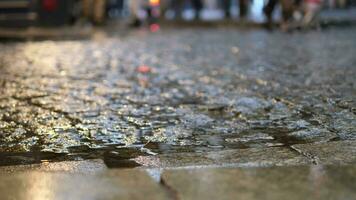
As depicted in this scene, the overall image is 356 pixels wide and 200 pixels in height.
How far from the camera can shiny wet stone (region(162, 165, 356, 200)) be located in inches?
124

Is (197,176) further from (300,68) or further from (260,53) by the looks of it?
(260,53)

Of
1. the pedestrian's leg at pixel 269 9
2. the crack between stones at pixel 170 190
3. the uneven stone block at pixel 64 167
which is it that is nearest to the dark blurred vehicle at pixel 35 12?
the pedestrian's leg at pixel 269 9

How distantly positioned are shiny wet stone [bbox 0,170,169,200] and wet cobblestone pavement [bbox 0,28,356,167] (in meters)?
0.58

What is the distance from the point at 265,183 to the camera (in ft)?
10.9

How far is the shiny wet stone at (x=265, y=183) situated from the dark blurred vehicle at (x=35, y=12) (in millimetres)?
14723

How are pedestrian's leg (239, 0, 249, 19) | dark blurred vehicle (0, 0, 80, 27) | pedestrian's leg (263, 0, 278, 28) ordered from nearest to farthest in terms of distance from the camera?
pedestrian's leg (263, 0, 278, 28), dark blurred vehicle (0, 0, 80, 27), pedestrian's leg (239, 0, 249, 19)

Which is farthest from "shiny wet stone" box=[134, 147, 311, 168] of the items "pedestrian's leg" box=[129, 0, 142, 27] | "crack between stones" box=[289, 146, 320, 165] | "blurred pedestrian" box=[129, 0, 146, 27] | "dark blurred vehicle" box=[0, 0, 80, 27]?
"pedestrian's leg" box=[129, 0, 142, 27]

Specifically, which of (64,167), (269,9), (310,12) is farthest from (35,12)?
(64,167)

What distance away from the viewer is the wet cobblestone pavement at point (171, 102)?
4613 millimetres

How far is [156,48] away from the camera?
1256 cm

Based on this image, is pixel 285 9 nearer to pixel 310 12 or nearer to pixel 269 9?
pixel 269 9

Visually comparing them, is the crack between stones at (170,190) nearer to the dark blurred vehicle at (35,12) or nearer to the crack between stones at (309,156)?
the crack between stones at (309,156)

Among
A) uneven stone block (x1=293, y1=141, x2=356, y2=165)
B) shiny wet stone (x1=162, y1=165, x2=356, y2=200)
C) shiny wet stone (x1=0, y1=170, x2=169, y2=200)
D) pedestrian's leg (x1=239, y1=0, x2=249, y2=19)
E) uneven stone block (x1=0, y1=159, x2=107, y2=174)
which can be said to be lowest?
pedestrian's leg (x1=239, y1=0, x2=249, y2=19)

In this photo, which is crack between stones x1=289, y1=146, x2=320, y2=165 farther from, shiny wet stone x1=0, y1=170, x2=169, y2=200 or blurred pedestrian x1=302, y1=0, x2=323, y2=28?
blurred pedestrian x1=302, y1=0, x2=323, y2=28
